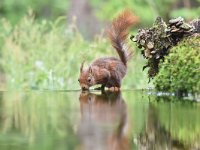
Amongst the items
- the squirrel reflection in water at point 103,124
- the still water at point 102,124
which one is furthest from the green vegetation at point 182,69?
the squirrel reflection in water at point 103,124

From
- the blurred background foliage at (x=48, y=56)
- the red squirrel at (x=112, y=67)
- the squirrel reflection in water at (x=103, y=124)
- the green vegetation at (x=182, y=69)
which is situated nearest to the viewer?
the squirrel reflection in water at (x=103, y=124)

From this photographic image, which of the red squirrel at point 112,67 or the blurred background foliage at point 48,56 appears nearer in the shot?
the red squirrel at point 112,67

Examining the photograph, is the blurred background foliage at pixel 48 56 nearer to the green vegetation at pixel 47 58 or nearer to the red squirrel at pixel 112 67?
the green vegetation at pixel 47 58

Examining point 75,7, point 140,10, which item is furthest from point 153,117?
point 75,7

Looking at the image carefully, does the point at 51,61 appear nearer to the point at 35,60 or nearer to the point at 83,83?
the point at 35,60

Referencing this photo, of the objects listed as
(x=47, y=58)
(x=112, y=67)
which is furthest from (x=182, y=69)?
(x=47, y=58)

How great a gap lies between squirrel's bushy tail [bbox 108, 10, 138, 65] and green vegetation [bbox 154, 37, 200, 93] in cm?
87

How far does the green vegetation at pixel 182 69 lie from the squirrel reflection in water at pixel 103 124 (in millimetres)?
329

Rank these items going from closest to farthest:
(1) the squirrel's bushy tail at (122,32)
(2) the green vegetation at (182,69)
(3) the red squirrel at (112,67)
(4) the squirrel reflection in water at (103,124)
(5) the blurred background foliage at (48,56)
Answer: (4) the squirrel reflection in water at (103,124)
(2) the green vegetation at (182,69)
(1) the squirrel's bushy tail at (122,32)
(3) the red squirrel at (112,67)
(5) the blurred background foliage at (48,56)

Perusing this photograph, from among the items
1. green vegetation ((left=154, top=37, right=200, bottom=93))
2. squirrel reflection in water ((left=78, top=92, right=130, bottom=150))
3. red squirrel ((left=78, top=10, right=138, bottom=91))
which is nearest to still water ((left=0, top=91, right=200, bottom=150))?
squirrel reflection in water ((left=78, top=92, right=130, bottom=150))

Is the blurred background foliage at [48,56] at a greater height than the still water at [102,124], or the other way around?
the blurred background foliage at [48,56]

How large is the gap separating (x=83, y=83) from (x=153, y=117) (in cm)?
255

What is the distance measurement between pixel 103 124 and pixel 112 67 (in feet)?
9.86

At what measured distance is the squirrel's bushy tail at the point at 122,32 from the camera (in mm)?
5071
